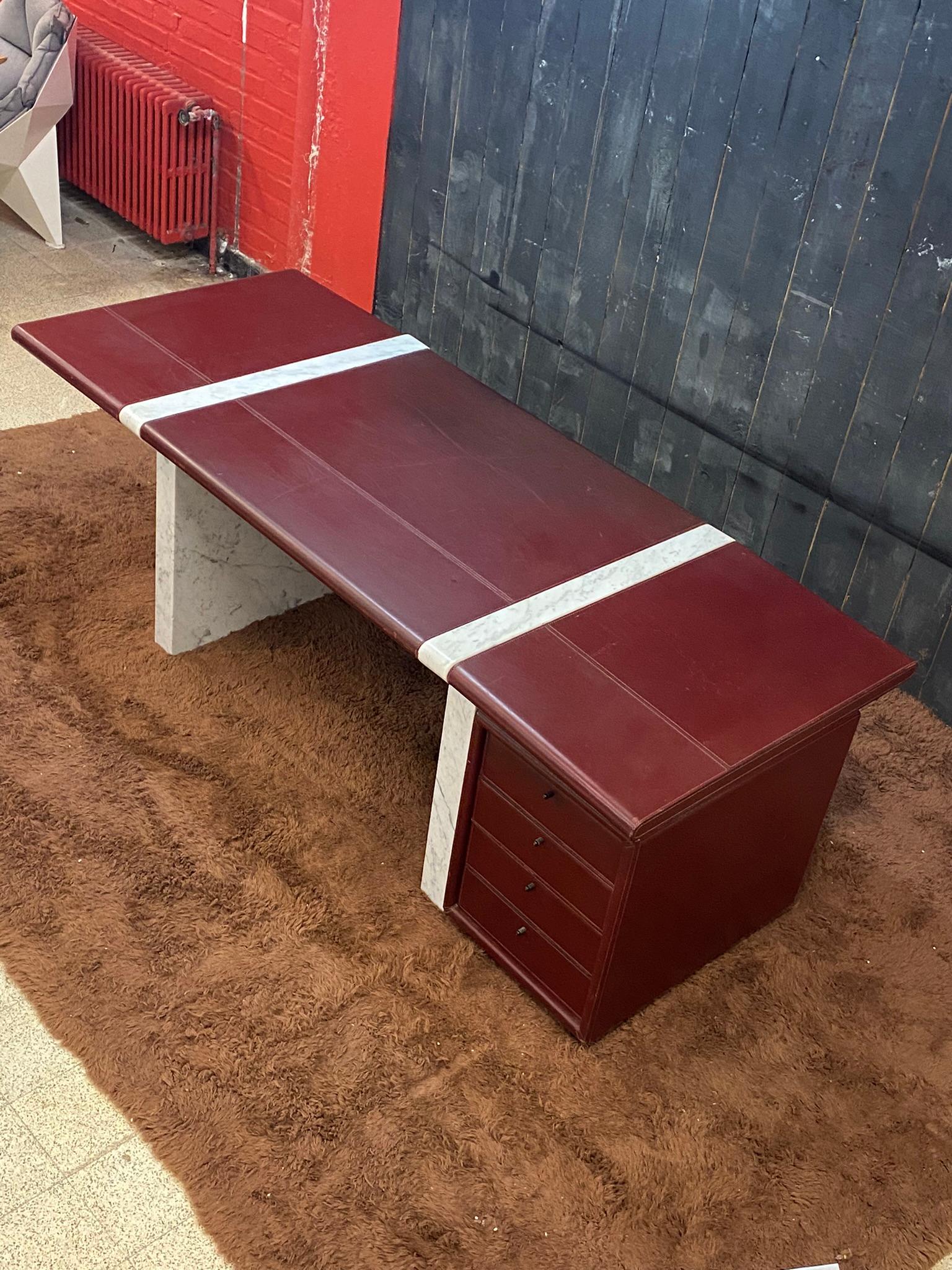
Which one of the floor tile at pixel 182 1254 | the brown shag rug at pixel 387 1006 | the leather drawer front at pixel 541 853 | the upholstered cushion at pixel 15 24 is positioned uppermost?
the upholstered cushion at pixel 15 24

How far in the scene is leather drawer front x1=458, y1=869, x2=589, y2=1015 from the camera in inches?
94.3

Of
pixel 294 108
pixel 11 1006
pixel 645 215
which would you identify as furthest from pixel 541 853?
pixel 294 108

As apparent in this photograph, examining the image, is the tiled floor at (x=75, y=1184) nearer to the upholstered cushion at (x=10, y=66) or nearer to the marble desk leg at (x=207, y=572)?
the marble desk leg at (x=207, y=572)

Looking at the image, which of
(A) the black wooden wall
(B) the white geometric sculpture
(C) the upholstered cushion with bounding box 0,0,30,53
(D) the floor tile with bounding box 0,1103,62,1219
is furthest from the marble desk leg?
(C) the upholstered cushion with bounding box 0,0,30,53

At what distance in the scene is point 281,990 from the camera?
243 centimetres

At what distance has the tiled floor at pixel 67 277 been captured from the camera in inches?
161

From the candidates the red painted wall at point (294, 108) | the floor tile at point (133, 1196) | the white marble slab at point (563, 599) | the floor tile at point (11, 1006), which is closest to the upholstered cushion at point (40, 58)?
the red painted wall at point (294, 108)

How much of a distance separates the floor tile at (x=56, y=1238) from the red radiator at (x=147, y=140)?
3.64 m

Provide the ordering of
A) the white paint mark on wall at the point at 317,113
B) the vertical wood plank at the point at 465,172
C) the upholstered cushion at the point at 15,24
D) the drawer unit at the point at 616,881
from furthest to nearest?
the upholstered cushion at the point at 15,24 → the white paint mark on wall at the point at 317,113 → the vertical wood plank at the point at 465,172 → the drawer unit at the point at 616,881

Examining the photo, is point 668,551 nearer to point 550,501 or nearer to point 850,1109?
point 550,501

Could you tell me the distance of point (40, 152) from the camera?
185 inches

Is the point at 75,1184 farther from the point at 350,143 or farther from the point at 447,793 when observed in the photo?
the point at 350,143

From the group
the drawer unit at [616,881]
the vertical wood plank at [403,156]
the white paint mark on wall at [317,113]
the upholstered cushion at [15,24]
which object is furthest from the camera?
the upholstered cushion at [15,24]

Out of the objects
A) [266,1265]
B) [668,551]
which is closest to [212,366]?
[668,551]
